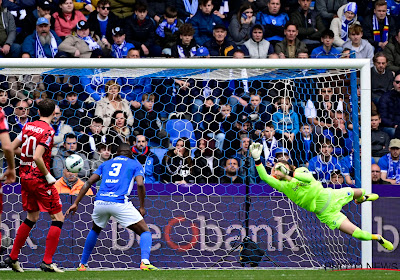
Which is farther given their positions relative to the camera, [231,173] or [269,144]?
[269,144]

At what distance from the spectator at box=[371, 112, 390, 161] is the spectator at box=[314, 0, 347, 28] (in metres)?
2.84

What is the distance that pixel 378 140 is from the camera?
12.8m

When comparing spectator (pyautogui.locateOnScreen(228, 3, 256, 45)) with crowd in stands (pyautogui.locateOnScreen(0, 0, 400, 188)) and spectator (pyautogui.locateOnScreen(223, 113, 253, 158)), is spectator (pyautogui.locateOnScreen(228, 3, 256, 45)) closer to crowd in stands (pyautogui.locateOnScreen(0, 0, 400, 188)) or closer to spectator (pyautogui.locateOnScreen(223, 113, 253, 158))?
crowd in stands (pyautogui.locateOnScreen(0, 0, 400, 188))

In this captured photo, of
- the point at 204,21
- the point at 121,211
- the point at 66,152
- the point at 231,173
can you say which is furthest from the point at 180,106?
the point at 121,211

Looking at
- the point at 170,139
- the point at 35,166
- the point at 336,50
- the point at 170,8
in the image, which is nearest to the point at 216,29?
the point at 170,8

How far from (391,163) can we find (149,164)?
3.98 m

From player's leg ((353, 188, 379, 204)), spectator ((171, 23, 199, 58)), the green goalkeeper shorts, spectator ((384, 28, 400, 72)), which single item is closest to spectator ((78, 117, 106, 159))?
spectator ((171, 23, 199, 58))

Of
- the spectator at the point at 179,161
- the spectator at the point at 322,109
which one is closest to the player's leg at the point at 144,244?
the spectator at the point at 179,161

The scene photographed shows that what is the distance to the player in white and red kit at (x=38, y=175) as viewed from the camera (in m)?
8.38

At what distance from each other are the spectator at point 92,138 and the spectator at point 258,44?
12.5 feet

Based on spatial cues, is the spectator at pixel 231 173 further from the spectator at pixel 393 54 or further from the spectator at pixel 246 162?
the spectator at pixel 393 54

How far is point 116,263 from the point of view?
10.6 m

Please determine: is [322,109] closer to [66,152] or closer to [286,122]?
[286,122]

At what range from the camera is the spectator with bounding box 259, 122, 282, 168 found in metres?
11.4
